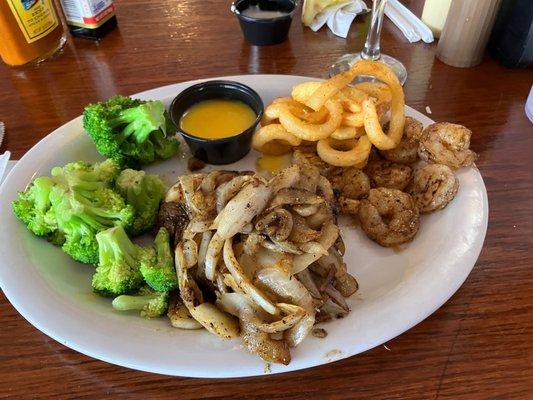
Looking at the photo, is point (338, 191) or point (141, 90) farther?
point (141, 90)

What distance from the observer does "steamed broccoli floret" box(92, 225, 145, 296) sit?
5.26 feet

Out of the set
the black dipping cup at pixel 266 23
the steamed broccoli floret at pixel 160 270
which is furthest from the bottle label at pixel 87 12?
the steamed broccoli floret at pixel 160 270

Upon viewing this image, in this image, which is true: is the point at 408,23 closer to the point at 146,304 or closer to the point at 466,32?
the point at 466,32

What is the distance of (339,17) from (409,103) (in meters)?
0.81

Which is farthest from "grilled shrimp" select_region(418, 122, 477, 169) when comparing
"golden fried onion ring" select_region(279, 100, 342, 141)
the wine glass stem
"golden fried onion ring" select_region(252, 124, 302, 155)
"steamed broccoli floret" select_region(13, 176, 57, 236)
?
"steamed broccoli floret" select_region(13, 176, 57, 236)

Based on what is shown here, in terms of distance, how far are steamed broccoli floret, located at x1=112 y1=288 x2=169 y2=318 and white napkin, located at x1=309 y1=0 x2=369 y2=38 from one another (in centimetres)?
203

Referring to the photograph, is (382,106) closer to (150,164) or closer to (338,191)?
(338,191)

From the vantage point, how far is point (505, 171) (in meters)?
2.09

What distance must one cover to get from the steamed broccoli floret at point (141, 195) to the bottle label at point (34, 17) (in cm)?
122

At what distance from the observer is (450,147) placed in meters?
1.89

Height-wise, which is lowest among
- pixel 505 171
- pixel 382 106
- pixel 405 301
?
pixel 505 171

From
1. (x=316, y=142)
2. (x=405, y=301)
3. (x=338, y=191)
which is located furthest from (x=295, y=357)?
(x=316, y=142)

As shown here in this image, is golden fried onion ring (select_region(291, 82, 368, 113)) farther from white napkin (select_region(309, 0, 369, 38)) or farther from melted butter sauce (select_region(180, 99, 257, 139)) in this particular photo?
white napkin (select_region(309, 0, 369, 38))

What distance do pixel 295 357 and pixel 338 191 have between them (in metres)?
0.74
